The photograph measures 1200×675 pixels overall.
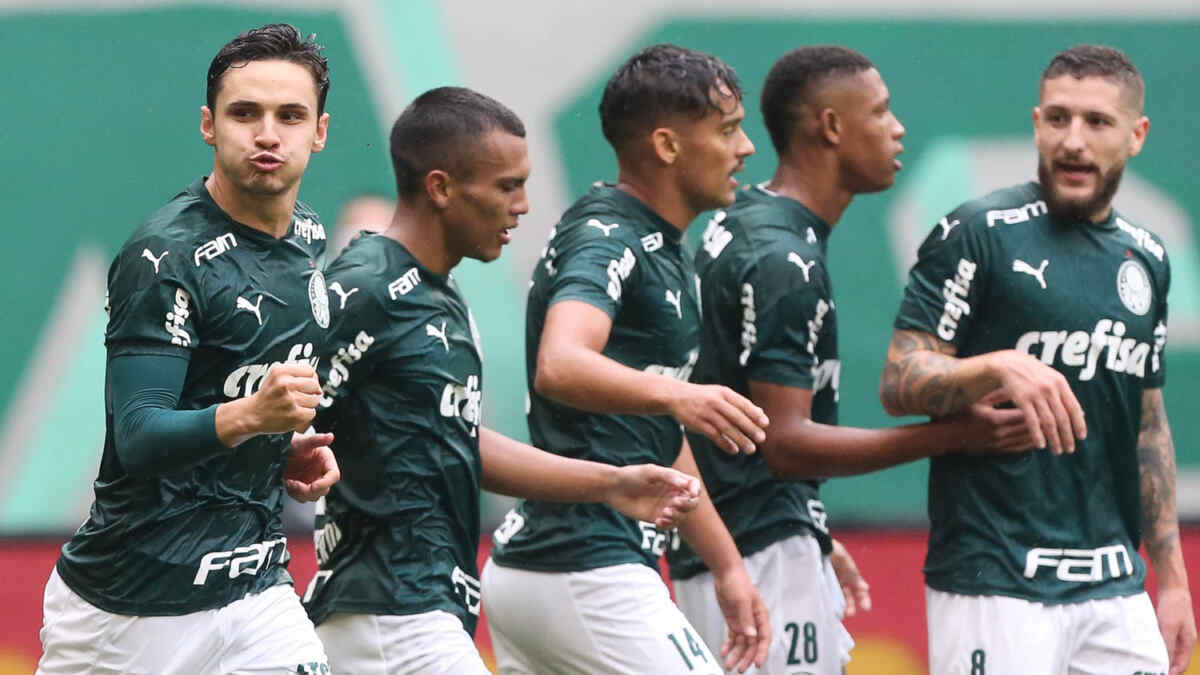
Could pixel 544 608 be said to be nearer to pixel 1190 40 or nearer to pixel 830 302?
pixel 830 302

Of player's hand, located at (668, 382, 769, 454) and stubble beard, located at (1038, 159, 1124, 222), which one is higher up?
stubble beard, located at (1038, 159, 1124, 222)

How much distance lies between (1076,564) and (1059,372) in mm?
516

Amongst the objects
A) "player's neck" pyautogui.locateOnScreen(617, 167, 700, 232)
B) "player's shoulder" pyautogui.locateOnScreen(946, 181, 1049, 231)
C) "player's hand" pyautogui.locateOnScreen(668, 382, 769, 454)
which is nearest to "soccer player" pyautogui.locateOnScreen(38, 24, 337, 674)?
"player's hand" pyautogui.locateOnScreen(668, 382, 769, 454)

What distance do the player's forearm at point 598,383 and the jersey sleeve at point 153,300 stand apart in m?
0.86

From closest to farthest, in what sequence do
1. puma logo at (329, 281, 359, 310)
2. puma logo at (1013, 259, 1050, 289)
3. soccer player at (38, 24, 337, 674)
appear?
soccer player at (38, 24, 337, 674), puma logo at (329, 281, 359, 310), puma logo at (1013, 259, 1050, 289)

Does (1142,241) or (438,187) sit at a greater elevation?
(1142,241)

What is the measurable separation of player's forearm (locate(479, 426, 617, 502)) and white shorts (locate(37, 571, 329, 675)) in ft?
2.34

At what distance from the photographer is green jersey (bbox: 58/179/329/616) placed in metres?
3.70

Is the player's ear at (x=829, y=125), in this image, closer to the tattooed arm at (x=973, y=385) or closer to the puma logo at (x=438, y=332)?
the tattooed arm at (x=973, y=385)

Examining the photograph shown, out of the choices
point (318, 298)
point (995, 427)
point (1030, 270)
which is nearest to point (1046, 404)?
point (995, 427)

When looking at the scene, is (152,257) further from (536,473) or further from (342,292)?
(536,473)

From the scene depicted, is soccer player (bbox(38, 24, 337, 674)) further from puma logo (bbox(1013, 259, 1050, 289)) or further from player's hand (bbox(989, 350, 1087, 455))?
puma logo (bbox(1013, 259, 1050, 289))

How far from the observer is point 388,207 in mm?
7797

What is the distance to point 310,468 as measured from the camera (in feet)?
12.9
